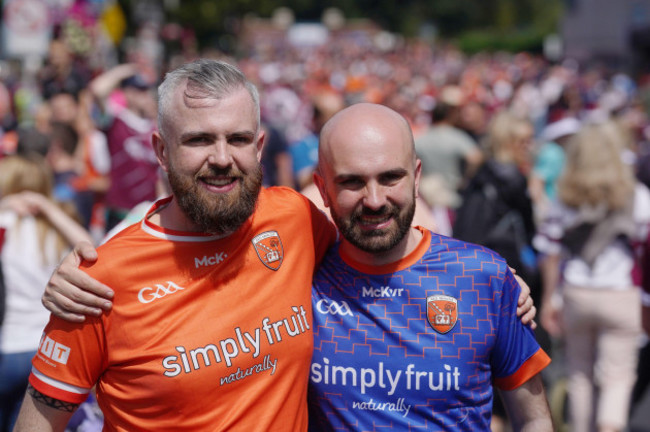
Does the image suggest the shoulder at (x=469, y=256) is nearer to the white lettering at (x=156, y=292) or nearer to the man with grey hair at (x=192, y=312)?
the man with grey hair at (x=192, y=312)

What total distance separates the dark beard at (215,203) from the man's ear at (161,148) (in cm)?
6

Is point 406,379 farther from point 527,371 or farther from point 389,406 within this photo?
point 527,371

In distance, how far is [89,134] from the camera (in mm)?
8477

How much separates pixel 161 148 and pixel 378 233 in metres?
0.73

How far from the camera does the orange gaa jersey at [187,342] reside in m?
2.36

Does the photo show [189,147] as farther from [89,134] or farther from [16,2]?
[16,2]

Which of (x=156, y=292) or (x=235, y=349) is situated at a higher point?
(x=156, y=292)

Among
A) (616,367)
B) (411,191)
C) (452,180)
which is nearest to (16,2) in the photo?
(452,180)

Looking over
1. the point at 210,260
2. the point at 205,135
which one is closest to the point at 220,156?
the point at 205,135

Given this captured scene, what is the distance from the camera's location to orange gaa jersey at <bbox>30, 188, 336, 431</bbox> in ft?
7.74

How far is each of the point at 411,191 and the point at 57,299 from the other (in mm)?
1143

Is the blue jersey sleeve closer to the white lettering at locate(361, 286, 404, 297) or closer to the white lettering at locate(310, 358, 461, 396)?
the white lettering at locate(310, 358, 461, 396)

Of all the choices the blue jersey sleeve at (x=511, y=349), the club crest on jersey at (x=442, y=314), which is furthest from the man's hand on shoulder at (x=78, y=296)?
the blue jersey sleeve at (x=511, y=349)

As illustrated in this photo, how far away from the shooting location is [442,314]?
261 cm
